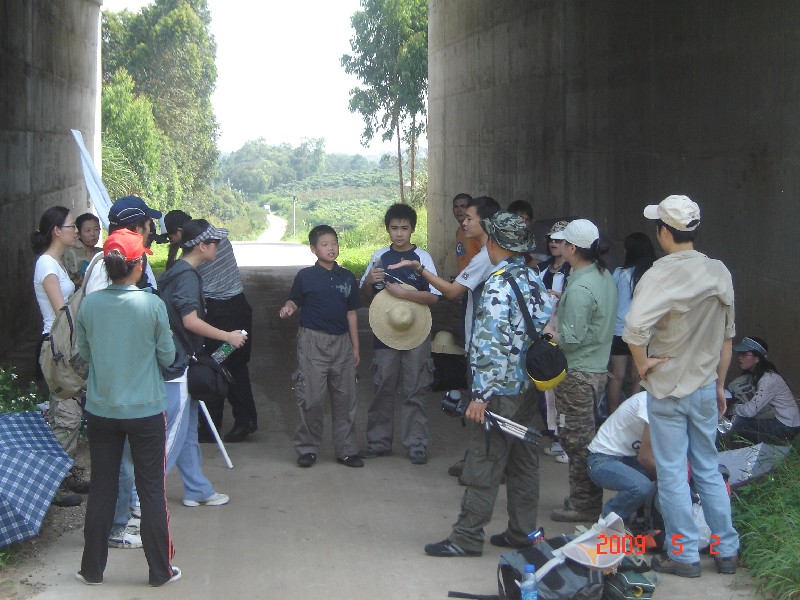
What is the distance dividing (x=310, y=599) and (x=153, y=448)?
Result: 1.03 metres

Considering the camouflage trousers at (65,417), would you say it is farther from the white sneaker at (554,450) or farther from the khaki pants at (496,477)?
the white sneaker at (554,450)

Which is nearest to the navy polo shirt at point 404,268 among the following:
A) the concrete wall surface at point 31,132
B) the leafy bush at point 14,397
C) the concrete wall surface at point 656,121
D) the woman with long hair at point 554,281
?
the woman with long hair at point 554,281

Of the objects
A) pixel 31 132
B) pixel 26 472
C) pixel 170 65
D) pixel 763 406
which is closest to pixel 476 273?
pixel 763 406

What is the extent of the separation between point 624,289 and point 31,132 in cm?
873

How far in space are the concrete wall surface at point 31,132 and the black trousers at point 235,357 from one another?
4.12 m

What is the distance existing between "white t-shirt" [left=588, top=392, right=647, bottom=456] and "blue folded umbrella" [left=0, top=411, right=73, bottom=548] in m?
2.93

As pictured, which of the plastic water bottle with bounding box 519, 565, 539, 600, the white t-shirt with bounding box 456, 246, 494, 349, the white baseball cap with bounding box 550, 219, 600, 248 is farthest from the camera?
the white t-shirt with bounding box 456, 246, 494, 349

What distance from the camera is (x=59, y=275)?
6.92 metres

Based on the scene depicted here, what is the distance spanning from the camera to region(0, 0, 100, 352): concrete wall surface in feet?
39.6

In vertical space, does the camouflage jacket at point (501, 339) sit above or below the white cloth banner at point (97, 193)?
below

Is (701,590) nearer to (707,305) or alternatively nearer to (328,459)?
(707,305)

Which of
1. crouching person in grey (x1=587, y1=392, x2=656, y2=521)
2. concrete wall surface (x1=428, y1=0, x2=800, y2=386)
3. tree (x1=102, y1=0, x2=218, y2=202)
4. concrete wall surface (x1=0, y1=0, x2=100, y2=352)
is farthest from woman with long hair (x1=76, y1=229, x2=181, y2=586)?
tree (x1=102, y1=0, x2=218, y2=202)

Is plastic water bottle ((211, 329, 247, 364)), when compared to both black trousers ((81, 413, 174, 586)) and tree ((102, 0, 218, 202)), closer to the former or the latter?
black trousers ((81, 413, 174, 586))

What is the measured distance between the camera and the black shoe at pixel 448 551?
5.70 meters
